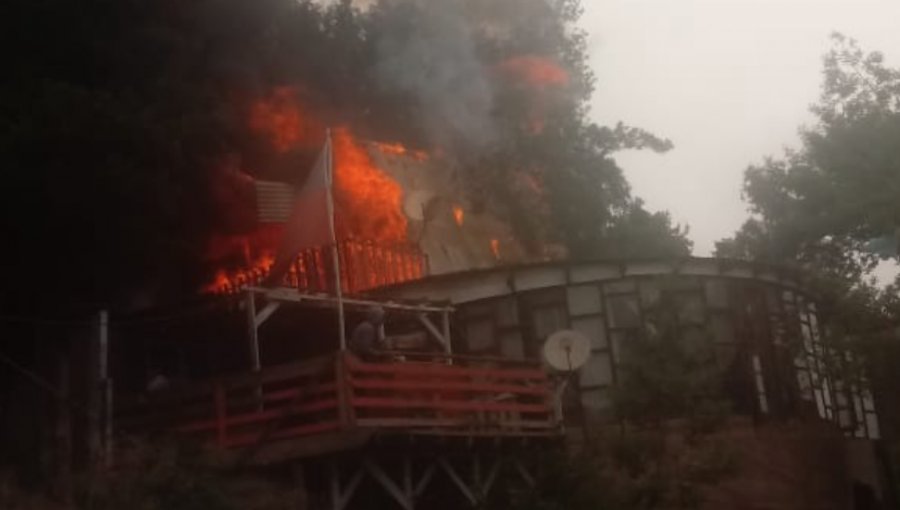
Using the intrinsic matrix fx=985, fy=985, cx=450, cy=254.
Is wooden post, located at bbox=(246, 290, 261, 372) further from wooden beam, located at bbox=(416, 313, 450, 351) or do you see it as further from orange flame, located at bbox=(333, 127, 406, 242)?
orange flame, located at bbox=(333, 127, 406, 242)

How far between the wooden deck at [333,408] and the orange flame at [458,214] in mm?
19967

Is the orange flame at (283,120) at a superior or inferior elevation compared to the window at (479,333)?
superior

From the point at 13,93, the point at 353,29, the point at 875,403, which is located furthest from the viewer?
the point at 353,29

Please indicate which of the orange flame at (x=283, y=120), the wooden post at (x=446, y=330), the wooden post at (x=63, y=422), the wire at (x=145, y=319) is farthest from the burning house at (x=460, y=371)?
the orange flame at (x=283, y=120)

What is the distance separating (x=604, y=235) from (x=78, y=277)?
83.5 feet

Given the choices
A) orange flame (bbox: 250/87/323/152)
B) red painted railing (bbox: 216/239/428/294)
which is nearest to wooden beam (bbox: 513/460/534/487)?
red painted railing (bbox: 216/239/428/294)

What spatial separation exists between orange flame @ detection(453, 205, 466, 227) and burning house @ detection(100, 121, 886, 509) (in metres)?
5.30

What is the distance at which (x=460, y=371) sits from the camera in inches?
699

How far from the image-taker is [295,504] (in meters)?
14.8

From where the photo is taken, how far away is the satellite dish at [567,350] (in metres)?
21.3

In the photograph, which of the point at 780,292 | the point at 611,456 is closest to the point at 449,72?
the point at 780,292

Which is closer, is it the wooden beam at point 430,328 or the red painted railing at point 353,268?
the wooden beam at point 430,328

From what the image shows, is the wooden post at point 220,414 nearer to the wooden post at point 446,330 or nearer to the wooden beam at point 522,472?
the wooden post at point 446,330

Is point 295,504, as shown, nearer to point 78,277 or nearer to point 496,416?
point 496,416
